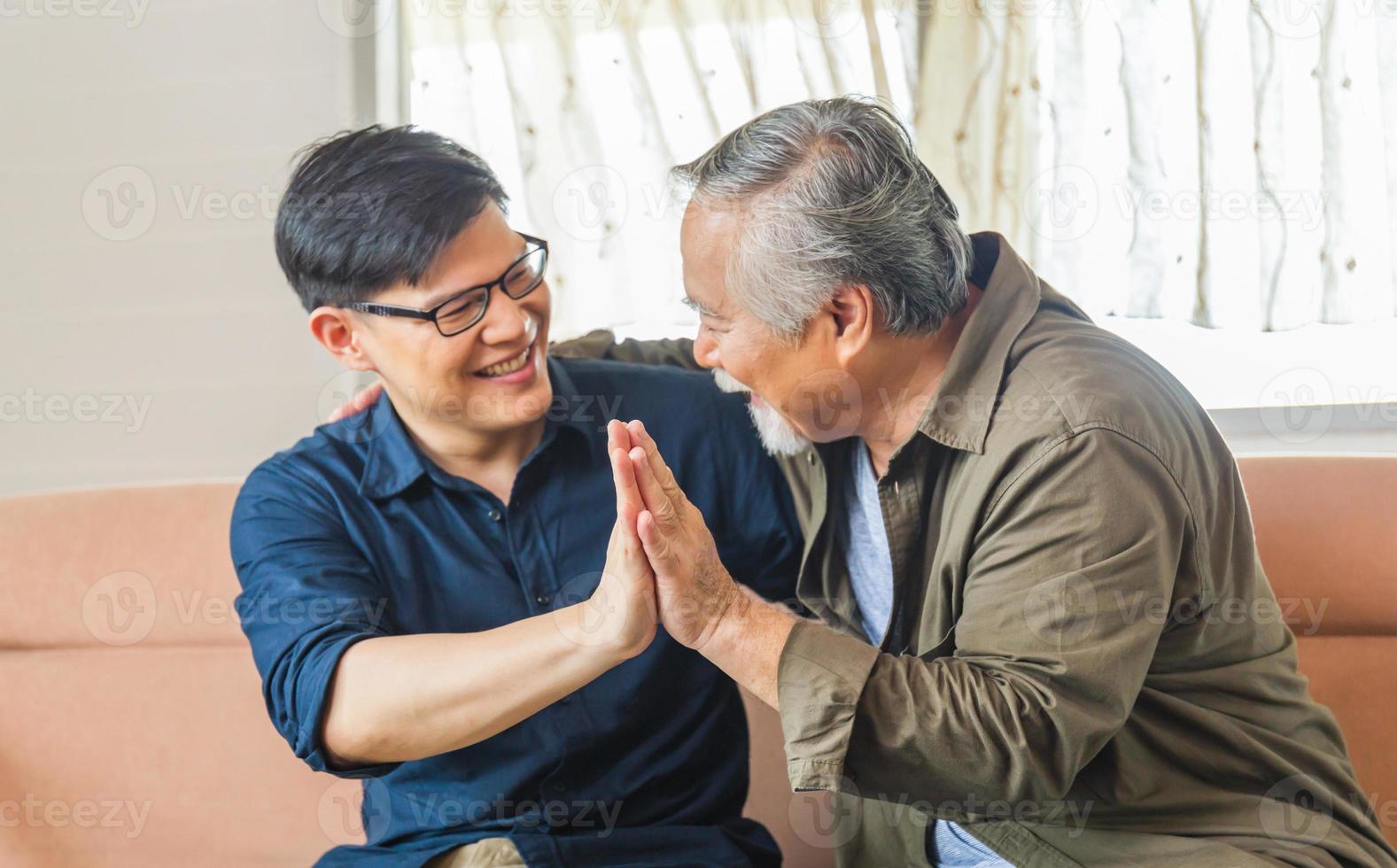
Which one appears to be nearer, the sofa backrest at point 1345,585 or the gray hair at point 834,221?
the gray hair at point 834,221

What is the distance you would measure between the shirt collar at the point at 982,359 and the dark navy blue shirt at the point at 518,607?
42cm

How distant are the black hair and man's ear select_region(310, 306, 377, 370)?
0.06 feet

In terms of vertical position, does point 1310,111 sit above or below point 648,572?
above

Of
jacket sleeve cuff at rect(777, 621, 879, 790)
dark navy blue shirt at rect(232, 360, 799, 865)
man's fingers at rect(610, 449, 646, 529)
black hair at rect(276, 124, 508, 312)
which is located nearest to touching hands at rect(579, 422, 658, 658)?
man's fingers at rect(610, 449, 646, 529)

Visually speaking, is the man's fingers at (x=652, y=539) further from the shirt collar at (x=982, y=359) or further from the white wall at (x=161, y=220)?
the white wall at (x=161, y=220)

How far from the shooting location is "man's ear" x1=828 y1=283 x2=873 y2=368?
4.40ft

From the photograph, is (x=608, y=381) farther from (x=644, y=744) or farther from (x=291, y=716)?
(x=291, y=716)

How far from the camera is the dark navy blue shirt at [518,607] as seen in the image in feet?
4.80

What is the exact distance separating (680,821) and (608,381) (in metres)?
0.64

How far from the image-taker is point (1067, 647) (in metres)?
1.12

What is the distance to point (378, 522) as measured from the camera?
1.51m

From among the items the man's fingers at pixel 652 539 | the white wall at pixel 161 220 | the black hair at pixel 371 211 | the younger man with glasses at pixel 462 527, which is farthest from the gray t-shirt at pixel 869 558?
the white wall at pixel 161 220

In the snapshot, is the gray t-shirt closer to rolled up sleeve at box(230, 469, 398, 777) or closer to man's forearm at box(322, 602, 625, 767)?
man's forearm at box(322, 602, 625, 767)

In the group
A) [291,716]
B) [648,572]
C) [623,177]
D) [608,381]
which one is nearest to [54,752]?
[291,716]
